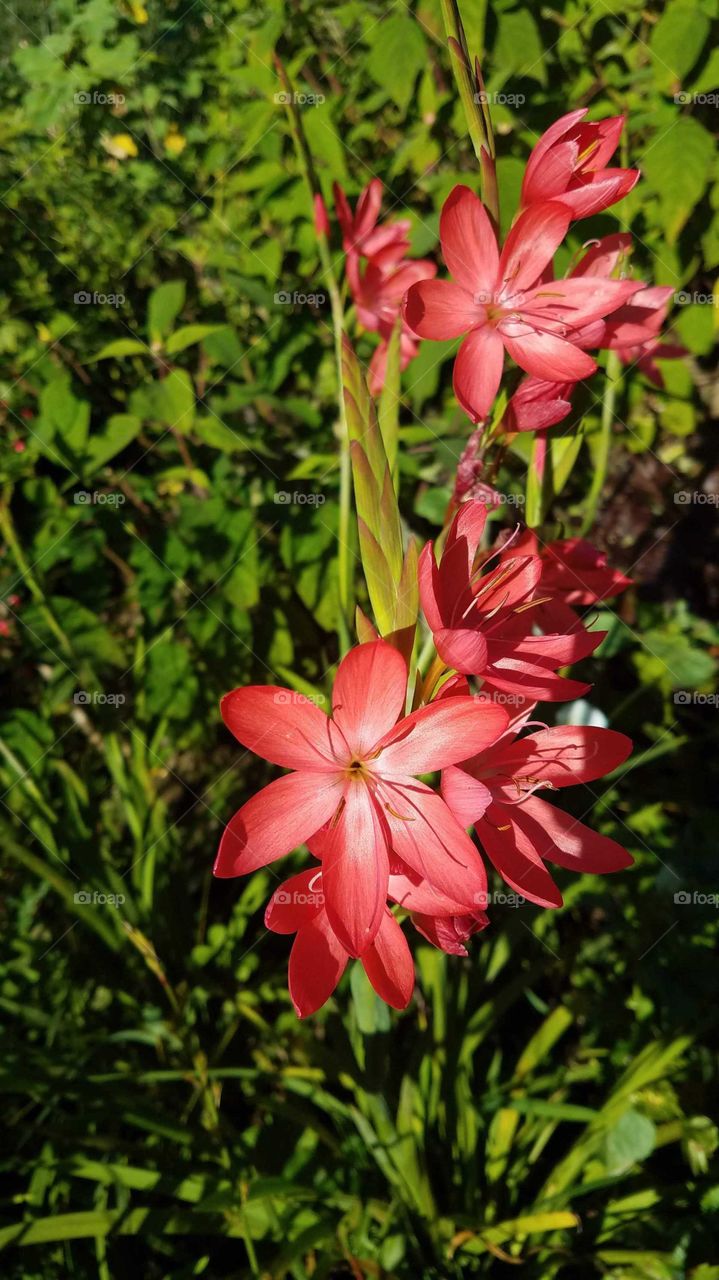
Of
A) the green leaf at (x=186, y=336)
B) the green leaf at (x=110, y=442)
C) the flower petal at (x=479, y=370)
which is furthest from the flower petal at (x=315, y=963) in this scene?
the green leaf at (x=186, y=336)

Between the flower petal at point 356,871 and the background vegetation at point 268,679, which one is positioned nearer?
the flower petal at point 356,871

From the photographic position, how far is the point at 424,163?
1769 mm

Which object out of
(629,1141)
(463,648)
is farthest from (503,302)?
(629,1141)

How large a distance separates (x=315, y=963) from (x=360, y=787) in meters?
0.17

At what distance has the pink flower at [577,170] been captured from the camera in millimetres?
740

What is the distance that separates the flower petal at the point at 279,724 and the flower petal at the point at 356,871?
0.07 metres

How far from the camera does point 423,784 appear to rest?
2.38 ft

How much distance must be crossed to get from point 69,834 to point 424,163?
6.00ft

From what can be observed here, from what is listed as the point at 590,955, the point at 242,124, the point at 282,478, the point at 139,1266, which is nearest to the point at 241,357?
the point at 282,478

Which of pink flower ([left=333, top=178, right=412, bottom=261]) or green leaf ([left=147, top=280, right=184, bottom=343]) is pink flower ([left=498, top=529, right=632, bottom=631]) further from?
green leaf ([left=147, top=280, right=184, bottom=343])

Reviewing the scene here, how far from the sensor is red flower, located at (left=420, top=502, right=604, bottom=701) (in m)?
0.69

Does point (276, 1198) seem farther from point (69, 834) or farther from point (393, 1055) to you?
point (69, 834)

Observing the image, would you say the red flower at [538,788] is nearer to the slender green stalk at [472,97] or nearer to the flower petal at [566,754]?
the flower petal at [566,754]

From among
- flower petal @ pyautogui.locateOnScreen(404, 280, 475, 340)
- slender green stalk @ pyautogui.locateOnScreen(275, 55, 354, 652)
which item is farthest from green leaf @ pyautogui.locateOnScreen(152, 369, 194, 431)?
flower petal @ pyautogui.locateOnScreen(404, 280, 475, 340)
